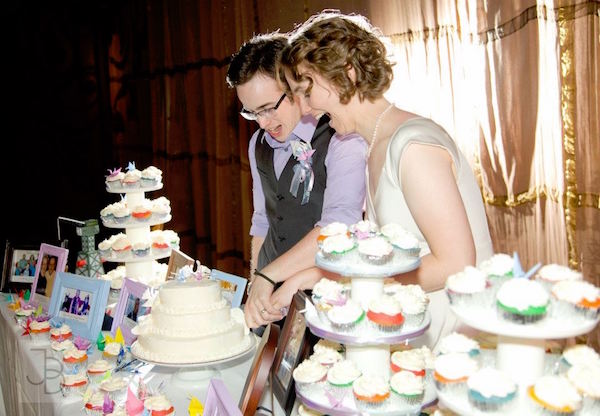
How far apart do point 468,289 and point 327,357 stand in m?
0.47

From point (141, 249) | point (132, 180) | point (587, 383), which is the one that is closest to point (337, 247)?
point (587, 383)

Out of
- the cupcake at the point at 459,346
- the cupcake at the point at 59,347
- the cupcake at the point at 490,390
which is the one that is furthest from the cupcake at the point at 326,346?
the cupcake at the point at 59,347

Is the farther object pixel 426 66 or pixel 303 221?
pixel 426 66

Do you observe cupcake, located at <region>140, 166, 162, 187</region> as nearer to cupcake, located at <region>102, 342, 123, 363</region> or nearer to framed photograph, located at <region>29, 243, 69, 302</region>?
framed photograph, located at <region>29, 243, 69, 302</region>

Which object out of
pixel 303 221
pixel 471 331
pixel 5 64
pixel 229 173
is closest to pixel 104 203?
pixel 5 64

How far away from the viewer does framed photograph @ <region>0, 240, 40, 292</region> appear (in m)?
3.09

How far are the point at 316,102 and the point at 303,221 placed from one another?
2.65 ft

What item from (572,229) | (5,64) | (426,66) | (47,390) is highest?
(5,64)

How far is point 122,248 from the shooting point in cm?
291

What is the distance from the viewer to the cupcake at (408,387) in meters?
1.23

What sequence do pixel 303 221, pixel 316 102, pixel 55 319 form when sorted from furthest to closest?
pixel 55 319, pixel 303 221, pixel 316 102

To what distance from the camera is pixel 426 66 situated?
2.93m

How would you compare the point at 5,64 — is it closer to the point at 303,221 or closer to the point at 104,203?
the point at 104,203

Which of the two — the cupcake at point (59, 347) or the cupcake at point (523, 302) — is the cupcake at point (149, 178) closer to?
the cupcake at point (59, 347)
